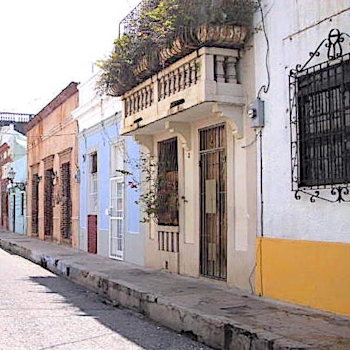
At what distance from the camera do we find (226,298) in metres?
8.77

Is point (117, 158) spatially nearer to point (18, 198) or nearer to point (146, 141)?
point (146, 141)

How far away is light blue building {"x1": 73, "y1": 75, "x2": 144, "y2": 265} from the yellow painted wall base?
527cm

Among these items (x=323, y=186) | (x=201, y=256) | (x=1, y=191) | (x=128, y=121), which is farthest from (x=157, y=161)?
(x=1, y=191)

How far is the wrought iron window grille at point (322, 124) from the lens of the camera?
24.1 feet

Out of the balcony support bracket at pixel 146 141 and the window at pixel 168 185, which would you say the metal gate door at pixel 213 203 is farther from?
the balcony support bracket at pixel 146 141

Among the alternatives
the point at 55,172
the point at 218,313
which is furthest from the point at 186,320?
the point at 55,172

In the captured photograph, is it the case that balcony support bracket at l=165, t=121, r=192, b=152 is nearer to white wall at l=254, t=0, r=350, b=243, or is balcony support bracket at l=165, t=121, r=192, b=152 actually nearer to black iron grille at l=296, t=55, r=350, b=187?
white wall at l=254, t=0, r=350, b=243

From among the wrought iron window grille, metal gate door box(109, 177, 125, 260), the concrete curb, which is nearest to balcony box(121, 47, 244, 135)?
the wrought iron window grille

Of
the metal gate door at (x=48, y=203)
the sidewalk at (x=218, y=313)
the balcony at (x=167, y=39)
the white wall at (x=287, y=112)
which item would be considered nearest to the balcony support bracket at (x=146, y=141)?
the balcony at (x=167, y=39)

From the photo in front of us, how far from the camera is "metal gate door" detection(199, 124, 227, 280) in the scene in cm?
1017

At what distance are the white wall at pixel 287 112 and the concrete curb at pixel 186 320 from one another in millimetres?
1662

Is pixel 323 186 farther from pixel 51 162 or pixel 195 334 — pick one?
pixel 51 162

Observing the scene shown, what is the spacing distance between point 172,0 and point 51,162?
14488 millimetres

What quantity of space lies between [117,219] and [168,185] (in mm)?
4160
